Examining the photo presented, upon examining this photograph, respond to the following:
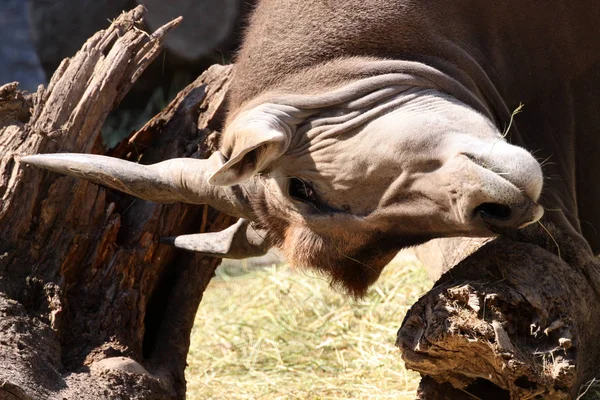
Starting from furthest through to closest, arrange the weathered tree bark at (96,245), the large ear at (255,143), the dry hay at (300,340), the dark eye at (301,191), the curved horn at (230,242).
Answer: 1. the dry hay at (300,340)
2. the curved horn at (230,242)
3. the weathered tree bark at (96,245)
4. the dark eye at (301,191)
5. the large ear at (255,143)

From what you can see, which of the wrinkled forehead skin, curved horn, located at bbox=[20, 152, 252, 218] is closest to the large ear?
the wrinkled forehead skin

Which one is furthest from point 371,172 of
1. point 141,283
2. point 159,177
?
point 141,283

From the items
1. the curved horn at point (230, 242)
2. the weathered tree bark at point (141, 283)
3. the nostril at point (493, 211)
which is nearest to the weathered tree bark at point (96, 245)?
the weathered tree bark at point (141, 283)

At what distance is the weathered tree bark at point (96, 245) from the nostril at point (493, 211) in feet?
5.74

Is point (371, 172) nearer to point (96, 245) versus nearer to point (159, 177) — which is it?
point (159, 177)

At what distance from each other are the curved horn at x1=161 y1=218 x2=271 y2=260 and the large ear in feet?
2.14

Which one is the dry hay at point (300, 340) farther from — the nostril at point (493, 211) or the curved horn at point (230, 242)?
the nostril at point (493, 211)

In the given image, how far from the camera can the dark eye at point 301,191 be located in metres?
3.94

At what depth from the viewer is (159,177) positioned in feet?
13.6

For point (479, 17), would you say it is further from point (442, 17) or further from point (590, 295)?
point (590, 295)

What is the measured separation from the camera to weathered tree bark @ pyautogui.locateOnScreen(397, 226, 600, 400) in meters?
3.56

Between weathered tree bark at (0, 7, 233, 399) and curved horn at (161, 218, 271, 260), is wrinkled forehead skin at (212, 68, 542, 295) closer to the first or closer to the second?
curved horn at (161, 218, 271, 260)


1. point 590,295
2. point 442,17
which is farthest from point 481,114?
point 590,295

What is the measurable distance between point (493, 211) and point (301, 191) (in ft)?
2.78
